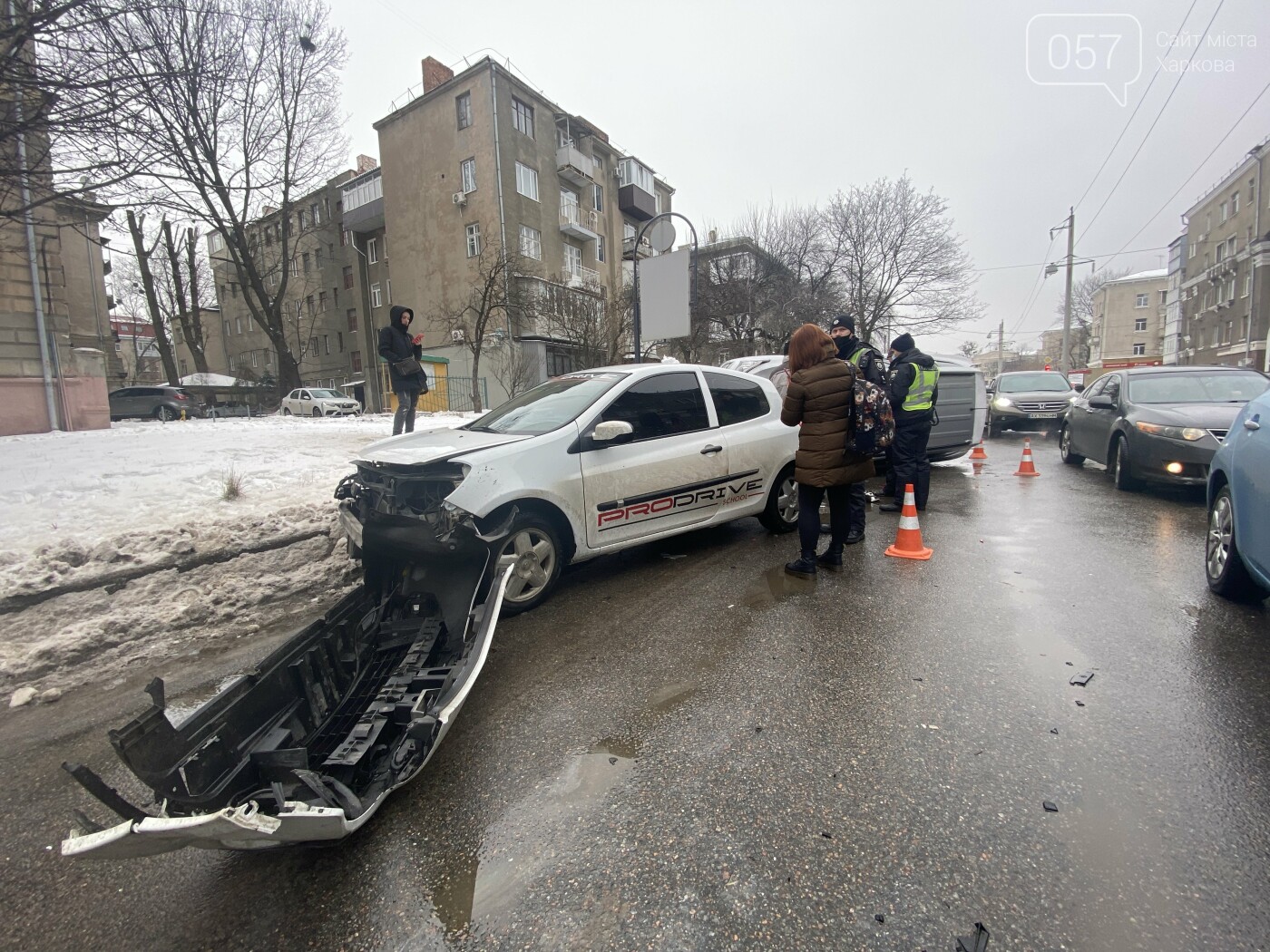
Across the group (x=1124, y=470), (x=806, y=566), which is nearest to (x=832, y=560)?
(x=806, y=566)

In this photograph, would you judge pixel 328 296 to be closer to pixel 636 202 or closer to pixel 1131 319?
pixel 636 202

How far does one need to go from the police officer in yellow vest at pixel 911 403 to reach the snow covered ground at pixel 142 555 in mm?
5587

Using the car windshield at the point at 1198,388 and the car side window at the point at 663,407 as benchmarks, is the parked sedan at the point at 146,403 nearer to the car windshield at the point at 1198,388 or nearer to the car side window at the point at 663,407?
the car side window at the point at 663,407

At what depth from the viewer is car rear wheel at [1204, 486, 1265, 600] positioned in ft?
12.2

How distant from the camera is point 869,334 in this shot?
3042cm

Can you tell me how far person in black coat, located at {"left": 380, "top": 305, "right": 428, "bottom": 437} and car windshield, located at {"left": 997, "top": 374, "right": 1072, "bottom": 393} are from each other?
14285 mm

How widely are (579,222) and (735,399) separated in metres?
31.1

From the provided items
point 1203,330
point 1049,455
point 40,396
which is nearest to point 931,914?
point 1049,455

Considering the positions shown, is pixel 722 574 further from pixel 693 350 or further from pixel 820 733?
pixel 693 350

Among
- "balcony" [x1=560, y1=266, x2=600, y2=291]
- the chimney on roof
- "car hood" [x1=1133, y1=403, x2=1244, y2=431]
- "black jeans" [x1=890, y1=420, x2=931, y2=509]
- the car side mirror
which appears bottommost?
"black jeans" [x1=890, y1=420, x2=931, y2=509]

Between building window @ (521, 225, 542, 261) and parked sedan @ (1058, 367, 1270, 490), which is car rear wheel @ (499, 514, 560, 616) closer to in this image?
parked sedan @ (1058, 367, 1270, 490)

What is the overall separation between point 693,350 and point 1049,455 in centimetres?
1549

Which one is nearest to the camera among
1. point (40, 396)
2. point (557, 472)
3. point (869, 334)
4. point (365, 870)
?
point (365, 870)

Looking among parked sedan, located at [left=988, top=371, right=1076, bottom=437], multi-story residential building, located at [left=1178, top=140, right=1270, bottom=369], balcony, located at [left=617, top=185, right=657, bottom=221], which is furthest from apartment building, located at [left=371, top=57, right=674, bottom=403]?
multi-story residential building, located at [left=1178, top=140, right=1270, bottom=369]
